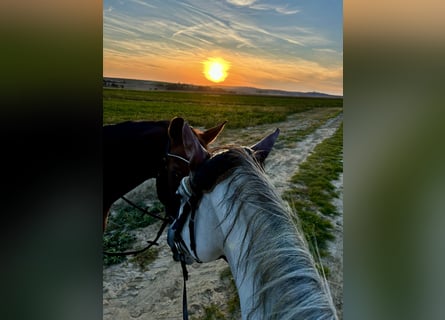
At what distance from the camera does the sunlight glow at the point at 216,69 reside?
122 cm

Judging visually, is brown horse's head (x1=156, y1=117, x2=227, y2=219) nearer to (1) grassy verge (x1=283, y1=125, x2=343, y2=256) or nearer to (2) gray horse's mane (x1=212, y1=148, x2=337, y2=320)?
(2) gray horse's mane (x1=212, y1=148, x2=337, y2=320)

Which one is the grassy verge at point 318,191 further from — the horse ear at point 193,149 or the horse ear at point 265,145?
the horse ear at point 193,149

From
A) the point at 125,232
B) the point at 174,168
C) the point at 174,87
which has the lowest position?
the point at 125,232

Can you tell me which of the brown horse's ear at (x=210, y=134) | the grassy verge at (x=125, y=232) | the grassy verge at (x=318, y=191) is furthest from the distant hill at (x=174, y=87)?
the grassy verge at (x=125, y=232)

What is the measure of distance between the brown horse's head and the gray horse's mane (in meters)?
0.22

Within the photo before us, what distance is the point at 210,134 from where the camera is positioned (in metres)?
1.21

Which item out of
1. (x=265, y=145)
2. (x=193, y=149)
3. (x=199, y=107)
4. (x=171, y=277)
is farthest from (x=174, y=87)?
(x=171, y=277)

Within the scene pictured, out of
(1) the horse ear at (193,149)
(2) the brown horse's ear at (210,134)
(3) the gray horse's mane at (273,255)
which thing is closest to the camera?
(3) the gray horse's mane at (273,255)

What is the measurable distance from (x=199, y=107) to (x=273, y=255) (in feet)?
1.87

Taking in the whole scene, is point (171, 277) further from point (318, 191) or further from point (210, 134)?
point (318, 191)

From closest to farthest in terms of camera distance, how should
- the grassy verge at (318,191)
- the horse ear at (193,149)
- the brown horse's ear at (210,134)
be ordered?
the horse ear at (193,149), the brown horse's ear at (210,134), the grassy verge at (318,191)
